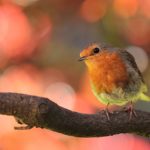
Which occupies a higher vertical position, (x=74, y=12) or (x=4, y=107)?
(x=74, y=12)

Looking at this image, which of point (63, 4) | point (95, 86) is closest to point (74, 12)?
point (63, 4)

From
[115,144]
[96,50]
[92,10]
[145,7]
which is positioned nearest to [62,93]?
[115,144]

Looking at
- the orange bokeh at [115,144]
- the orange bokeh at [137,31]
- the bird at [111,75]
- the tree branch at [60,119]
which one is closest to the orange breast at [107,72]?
the bird at [111,75]

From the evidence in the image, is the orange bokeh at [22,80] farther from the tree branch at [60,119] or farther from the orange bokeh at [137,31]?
the tree branch at [60,119]

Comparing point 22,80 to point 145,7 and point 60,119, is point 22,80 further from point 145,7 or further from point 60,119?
point 60,119

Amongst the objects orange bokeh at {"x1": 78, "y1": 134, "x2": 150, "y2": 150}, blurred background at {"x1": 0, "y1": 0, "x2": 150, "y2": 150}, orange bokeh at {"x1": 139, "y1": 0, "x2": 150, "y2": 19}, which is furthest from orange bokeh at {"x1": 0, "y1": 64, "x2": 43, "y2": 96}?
orange bokeh at {"x1": 139, "y1": 0, "x2": 150, "y2": 19}

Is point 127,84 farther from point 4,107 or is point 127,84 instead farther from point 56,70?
point 56,70
